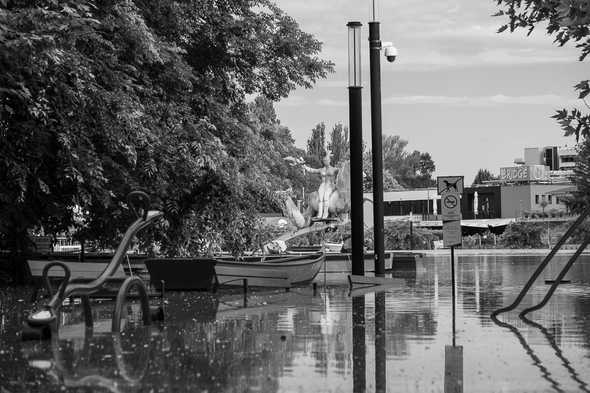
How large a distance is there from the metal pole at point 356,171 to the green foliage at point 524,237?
71551 millimetres

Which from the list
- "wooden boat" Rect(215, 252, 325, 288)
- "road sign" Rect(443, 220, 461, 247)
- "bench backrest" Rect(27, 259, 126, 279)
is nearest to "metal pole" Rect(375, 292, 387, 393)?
"road sign" Rect(443, 220, 461, 247)

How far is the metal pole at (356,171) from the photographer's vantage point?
2744 cm

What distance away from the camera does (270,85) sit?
37.5 m

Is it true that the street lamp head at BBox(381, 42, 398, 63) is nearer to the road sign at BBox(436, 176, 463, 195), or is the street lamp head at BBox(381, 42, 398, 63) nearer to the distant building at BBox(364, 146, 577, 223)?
the road sign at BBox(436, 176, 463, 195)

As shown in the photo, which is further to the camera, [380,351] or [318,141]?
[318,141]

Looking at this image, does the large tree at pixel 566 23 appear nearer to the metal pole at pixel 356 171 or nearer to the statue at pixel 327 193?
the metal pole at pixel 356 171

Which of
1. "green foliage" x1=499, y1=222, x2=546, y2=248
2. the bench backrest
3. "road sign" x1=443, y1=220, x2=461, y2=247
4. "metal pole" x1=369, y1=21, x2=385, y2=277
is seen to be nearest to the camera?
the bench backrest

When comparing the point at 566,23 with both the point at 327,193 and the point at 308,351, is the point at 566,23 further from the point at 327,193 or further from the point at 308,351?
the point at 327,193

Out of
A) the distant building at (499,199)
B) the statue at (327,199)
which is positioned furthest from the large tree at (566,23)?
the distant building at (499,199)

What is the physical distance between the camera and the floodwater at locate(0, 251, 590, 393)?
10.0 metres

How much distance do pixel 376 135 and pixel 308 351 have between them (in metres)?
16.7

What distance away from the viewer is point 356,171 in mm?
27594

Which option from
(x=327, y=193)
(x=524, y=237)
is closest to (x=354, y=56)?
(x=327, y=193)

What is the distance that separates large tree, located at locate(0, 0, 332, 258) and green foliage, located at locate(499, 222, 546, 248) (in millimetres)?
60980
